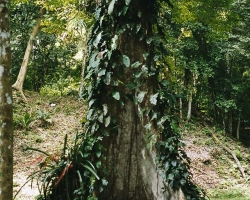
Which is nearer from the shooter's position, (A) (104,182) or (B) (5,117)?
(B) (5,117)

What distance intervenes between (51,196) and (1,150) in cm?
118

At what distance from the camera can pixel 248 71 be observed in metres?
13.7

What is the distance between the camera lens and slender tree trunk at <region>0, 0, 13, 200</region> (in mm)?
2752

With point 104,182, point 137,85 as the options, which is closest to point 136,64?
point 137,85

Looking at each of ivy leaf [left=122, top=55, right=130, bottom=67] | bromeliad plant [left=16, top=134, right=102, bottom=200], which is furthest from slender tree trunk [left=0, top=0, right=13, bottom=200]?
ivy leaf [left=122, top=55, right=130, bottom=67]

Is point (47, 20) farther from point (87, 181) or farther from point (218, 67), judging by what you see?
point (87, 181)

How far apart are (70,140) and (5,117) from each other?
21.1 ft

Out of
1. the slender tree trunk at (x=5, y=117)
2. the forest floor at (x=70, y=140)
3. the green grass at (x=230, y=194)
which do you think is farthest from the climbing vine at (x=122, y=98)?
the green grass at (x=230, y=194)

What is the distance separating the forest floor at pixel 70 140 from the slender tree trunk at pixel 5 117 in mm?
3404

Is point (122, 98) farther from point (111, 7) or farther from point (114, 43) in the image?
point (111, 7)

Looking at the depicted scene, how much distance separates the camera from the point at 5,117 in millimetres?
2771

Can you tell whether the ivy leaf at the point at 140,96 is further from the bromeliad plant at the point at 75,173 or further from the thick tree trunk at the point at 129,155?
the bromeliad plant at the point at 75,173

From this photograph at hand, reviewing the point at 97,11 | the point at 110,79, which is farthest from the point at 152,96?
the point at 97,11

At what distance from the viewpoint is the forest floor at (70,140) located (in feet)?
25.5
